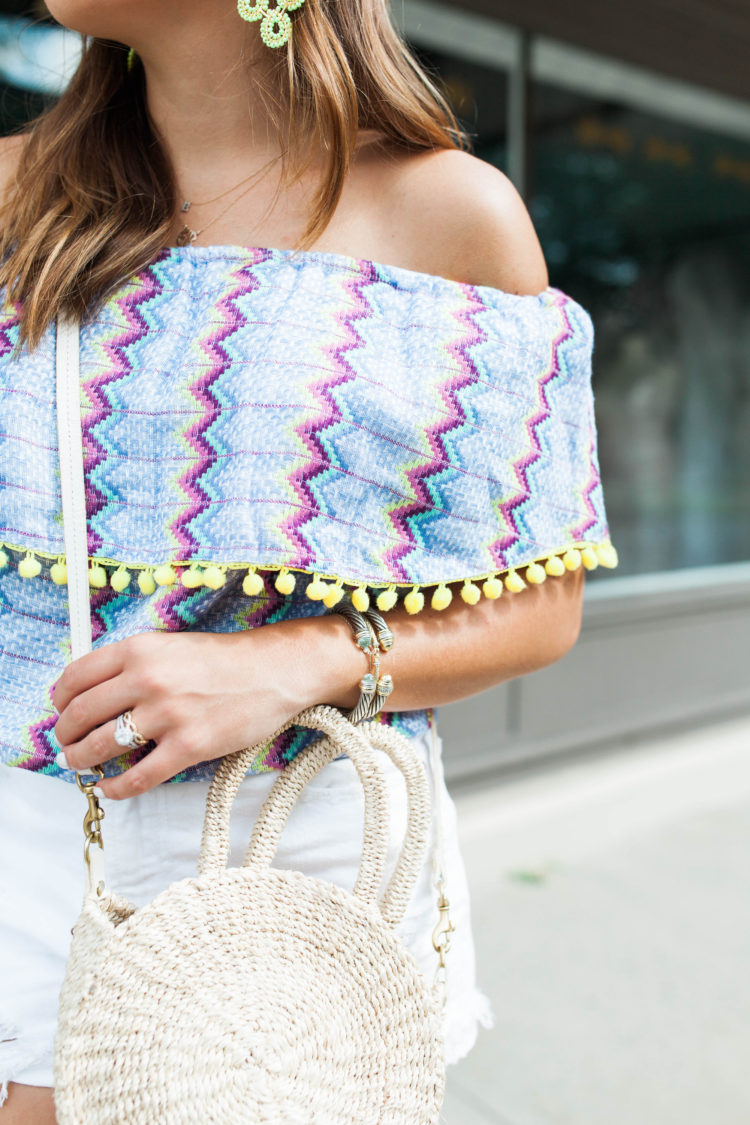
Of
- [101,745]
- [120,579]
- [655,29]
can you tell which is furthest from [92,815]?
[655,29]

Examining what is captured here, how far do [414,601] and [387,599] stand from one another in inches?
1.3

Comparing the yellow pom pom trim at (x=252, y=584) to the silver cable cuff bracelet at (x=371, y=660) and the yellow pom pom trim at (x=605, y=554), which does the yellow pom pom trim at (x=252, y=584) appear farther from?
the yellow pom pom trim at (x=605, y=554)

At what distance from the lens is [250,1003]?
0.74 m

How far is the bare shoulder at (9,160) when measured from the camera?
1.09 metres

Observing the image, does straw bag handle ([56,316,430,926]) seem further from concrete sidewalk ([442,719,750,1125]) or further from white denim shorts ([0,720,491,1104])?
concrete sidewalk ([442,719,750,1125])

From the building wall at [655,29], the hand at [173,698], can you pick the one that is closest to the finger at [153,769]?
the hand at [173,698]

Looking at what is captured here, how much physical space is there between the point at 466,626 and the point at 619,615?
9.84ft

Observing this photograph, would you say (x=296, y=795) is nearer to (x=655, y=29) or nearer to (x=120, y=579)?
(x=120, y=579)

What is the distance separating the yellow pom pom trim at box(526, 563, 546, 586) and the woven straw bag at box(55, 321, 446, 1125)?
0.30m

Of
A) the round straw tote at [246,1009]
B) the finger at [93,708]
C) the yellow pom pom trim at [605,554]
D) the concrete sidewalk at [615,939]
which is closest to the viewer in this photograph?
the round straw tote at [246,1009]

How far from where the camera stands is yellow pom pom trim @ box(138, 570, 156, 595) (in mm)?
881

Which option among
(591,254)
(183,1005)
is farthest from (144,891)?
(591,254)

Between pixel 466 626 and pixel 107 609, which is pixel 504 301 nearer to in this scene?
pixel 466 626

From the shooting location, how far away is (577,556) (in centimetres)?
107
